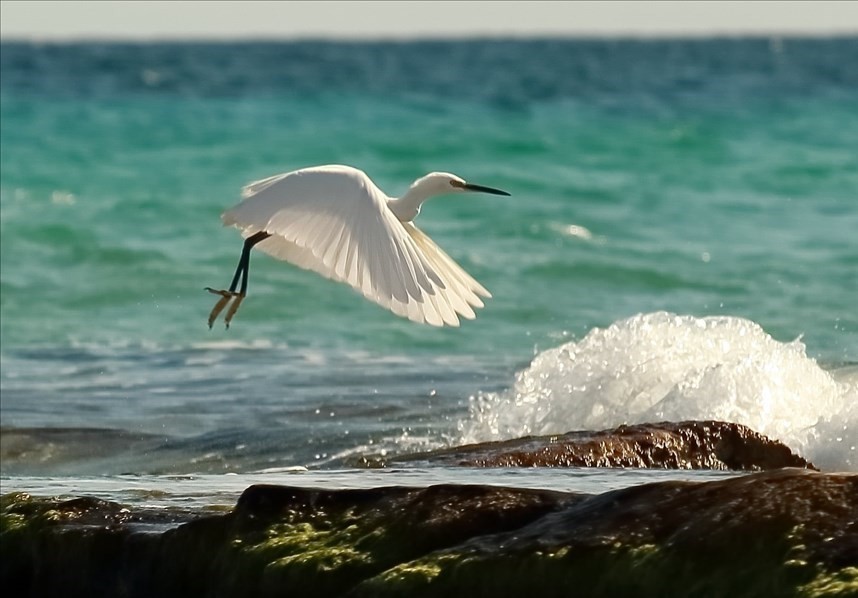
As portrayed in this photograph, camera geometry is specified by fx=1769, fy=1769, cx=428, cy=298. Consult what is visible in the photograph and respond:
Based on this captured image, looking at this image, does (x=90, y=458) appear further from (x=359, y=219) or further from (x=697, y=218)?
(x=697, y=218)

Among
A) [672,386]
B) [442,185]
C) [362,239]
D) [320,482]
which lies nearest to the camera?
[320,482]

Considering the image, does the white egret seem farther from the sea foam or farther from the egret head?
the sea foam

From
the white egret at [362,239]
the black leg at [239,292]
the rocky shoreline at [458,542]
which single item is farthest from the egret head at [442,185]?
the rocky shoreline at [458,542]

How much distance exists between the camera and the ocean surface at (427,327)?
752cm

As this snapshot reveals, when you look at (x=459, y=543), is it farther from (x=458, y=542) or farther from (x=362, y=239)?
(x=362, y=239)

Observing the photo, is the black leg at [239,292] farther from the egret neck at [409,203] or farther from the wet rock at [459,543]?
the wet rock at [459,543]

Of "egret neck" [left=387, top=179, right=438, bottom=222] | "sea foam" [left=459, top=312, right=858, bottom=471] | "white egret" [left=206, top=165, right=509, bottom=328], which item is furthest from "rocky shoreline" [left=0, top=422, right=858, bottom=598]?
"sea foam" [left=459, top=312, right=858, bottom=471]

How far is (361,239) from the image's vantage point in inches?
229

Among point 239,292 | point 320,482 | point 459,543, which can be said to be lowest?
point 459,543

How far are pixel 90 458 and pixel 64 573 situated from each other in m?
3.23

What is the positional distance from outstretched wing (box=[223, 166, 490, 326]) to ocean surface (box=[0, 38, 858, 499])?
1.86 feet

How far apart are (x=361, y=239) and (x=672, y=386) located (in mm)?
2317

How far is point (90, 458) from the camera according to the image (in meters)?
7.58

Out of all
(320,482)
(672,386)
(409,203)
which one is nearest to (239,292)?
(409,203)
